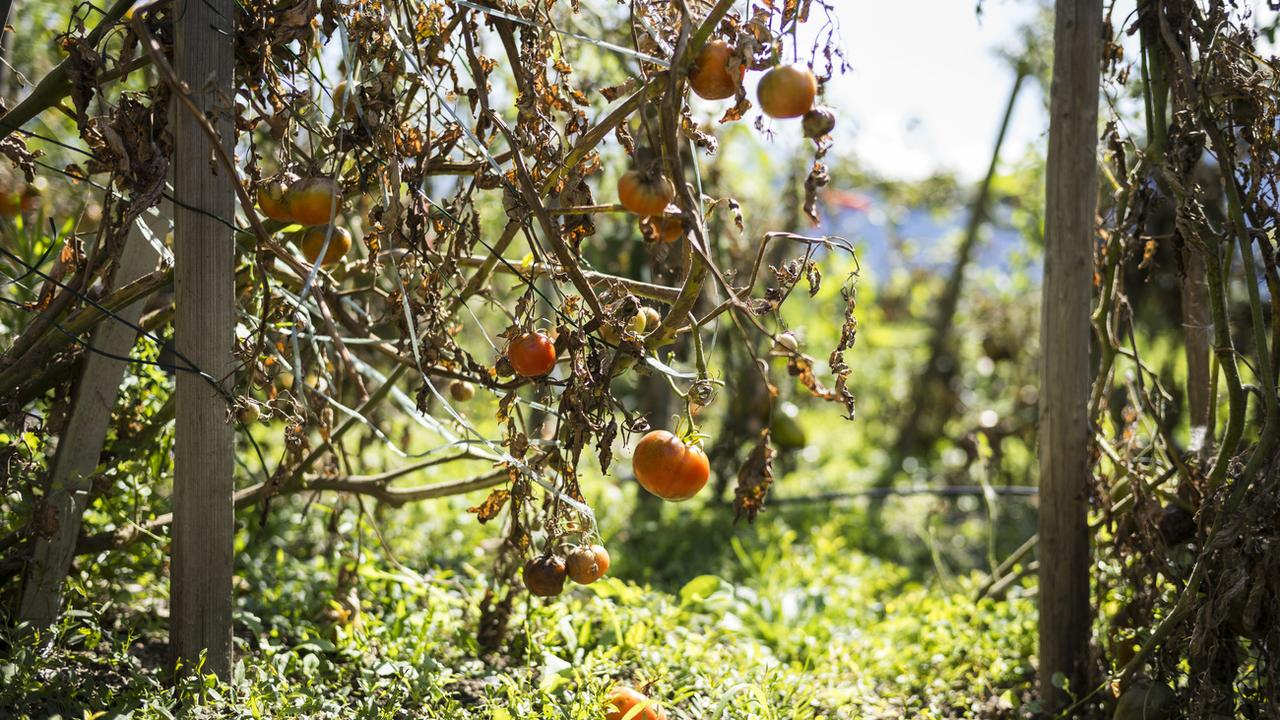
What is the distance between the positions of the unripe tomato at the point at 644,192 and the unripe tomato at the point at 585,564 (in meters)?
0.65

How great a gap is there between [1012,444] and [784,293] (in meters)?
4.90

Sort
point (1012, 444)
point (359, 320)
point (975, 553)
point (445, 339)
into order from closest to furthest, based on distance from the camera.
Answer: point (445, 339)
point (359, 320)
point (975, 553)
point (1012, 444)

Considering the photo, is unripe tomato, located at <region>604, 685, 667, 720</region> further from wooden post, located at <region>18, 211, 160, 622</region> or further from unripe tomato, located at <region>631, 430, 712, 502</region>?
wooden post, located at <region>18, 211, 160, 622</region>

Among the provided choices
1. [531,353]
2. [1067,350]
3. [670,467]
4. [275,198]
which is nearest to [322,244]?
[275,198]

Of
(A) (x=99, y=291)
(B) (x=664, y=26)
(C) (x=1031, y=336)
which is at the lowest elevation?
(A) (x=99, y=291)

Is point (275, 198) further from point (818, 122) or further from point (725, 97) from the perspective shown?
point (818, 122)

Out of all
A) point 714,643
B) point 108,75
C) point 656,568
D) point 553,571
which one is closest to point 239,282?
point 108,75

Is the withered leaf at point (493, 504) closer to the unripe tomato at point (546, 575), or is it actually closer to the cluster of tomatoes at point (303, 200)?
the unripe tomato at point (546, 575)

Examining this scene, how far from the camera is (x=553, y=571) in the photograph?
183 centimetres

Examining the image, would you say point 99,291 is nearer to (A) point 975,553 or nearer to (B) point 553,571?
(B) point 553,571

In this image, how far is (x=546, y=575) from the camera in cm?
182

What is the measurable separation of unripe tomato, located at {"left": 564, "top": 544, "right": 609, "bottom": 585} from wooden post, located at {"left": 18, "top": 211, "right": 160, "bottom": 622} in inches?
41.0

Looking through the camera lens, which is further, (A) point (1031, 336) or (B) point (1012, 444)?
(B) point (1012, 444)

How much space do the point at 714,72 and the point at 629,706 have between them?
3.97 feet
